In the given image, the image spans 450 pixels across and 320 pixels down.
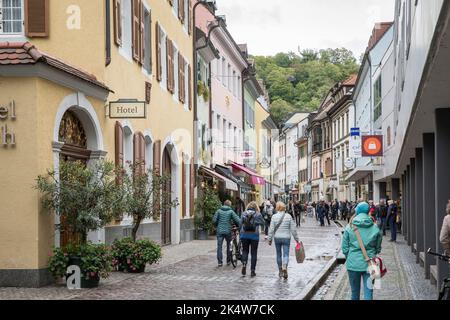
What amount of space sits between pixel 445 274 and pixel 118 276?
636cm

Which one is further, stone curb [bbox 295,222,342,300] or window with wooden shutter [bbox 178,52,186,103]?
window with wooden shutter [bbox 178,52,186,103]

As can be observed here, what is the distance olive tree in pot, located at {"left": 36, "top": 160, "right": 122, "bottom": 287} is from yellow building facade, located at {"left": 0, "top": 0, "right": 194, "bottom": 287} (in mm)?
287

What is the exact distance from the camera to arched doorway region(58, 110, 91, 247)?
49.0 ft

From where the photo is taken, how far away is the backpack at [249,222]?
53.7 ft

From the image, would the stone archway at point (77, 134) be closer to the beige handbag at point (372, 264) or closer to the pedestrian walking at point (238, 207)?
the beige handbag at point (372, 264)

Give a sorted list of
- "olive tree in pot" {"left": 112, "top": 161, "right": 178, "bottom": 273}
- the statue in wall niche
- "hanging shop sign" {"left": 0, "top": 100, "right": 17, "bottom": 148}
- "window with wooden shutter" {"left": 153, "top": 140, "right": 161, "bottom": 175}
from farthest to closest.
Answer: "window with wooden shutter" {"left": 153, "top": 140, "right": 161, "bottom": 175}, "olive tree in pot" {"left": 112, "top": 161, "right": 178, "bottom": 273}, the statue in wall niche, "hanging shop sign" {"left": 0, "top": 100, "right": 17, "bottom": 148}

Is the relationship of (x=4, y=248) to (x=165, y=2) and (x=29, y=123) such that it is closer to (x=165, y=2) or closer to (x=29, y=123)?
(x=29, y=123)

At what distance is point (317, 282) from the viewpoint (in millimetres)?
14969

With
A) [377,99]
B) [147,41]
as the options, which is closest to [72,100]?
[147,41]

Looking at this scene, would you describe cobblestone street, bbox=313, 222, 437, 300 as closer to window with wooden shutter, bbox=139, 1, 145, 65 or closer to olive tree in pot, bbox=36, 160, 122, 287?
olive tree in pot, bbox=36, 160, 122, 287

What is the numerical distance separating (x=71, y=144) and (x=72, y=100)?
105 cm

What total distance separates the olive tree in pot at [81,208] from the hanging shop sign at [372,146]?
2364cm

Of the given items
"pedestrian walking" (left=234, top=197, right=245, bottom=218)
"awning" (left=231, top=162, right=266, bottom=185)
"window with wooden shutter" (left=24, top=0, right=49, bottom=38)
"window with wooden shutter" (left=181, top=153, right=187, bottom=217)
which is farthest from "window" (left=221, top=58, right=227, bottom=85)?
"window with wooden shutter" (left=24, top=0, right=49, bottom=38)
